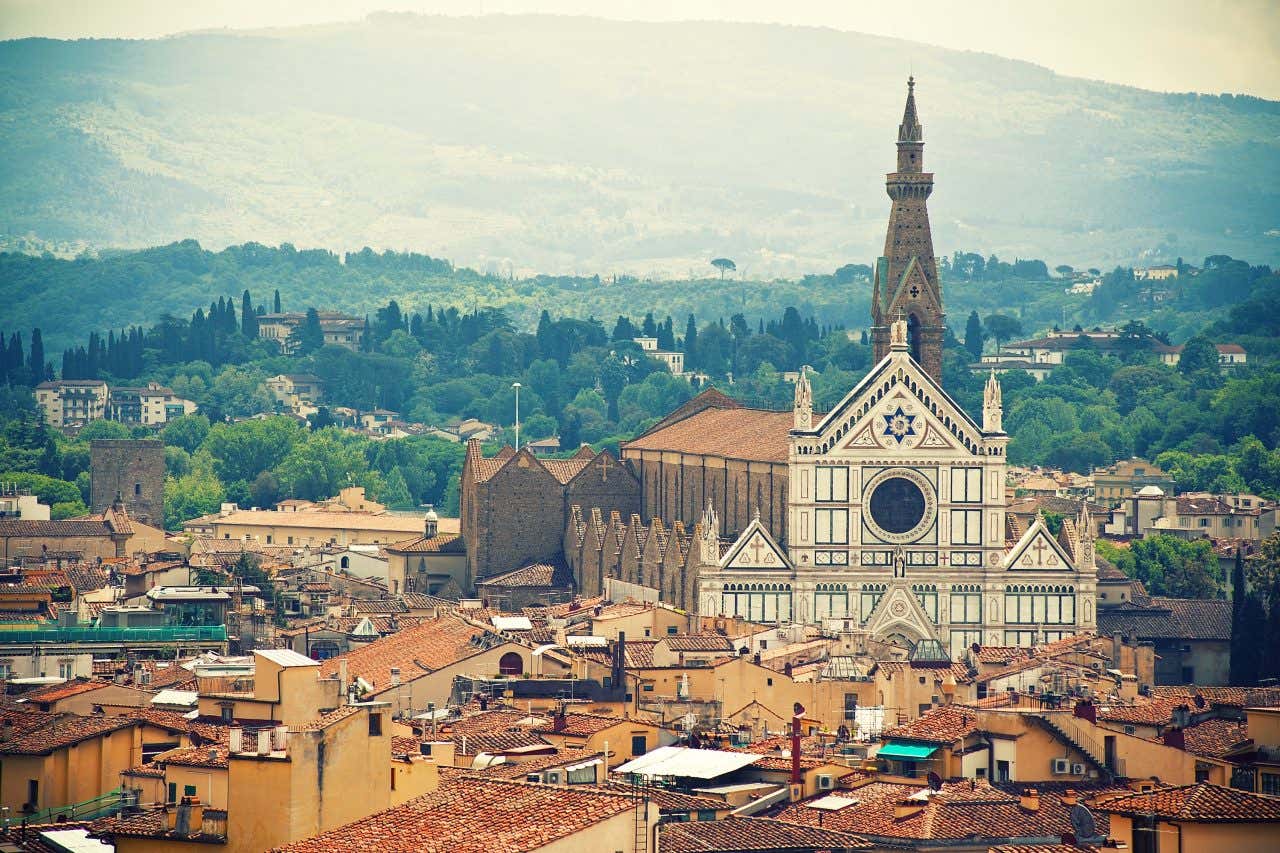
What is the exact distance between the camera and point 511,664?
208 feet

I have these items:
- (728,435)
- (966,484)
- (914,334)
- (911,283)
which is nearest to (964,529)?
(966,484)

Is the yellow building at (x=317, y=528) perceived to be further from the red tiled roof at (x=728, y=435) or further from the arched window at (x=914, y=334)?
the arched window at (x=914, y=334)

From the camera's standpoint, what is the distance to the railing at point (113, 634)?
219ft

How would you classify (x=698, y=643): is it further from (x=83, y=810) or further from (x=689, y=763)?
(x=83, y=810)

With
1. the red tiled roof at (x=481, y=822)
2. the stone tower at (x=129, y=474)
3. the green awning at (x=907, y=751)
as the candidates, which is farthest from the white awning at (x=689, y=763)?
the stone tower at (x=129, y=474)

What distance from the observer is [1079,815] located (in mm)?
38344

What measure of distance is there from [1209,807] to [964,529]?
57021mm

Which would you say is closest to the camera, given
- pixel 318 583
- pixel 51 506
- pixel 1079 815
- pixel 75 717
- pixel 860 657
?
pixel 1079 815

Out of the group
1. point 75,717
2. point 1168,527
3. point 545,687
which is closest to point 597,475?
point 1168,527

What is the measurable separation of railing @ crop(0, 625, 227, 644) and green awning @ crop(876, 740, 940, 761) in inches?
993

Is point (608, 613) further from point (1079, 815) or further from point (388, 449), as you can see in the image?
point (388, 449)

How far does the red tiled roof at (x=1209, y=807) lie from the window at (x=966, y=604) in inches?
2104

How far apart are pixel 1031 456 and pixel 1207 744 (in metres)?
125

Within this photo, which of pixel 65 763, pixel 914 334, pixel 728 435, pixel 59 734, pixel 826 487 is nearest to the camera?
pixel 65 763
